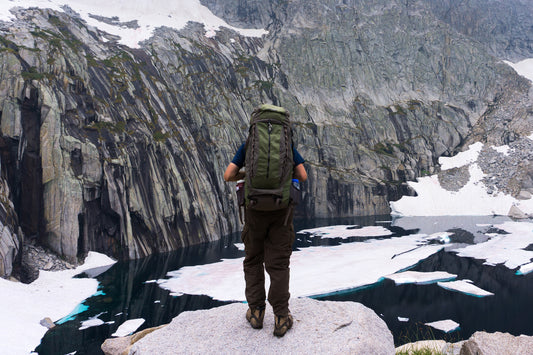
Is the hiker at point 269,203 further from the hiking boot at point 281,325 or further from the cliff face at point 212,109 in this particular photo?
the cliff face at point 212,109

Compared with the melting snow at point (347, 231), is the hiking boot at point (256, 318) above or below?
above

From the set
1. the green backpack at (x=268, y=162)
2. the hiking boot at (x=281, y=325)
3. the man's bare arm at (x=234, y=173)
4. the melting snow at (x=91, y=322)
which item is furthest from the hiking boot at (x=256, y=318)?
the melting snow at (x=91, y=322)

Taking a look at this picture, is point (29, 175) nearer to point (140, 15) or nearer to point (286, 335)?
point (286, 335)

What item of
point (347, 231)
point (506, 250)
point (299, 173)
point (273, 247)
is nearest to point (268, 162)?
point (299, 173)

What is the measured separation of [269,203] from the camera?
234 inches

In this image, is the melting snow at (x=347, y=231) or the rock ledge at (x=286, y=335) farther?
the melting snow at (x=347, y=231)

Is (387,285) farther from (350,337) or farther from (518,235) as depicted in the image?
(518,235)

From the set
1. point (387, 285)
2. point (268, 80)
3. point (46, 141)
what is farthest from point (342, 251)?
point (268, 80)

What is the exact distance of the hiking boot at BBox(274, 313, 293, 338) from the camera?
623cm

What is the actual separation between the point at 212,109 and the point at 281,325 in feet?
197

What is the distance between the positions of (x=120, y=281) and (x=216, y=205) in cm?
2410

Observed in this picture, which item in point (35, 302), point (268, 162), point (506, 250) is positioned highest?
point (268, 162)

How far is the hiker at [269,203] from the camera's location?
5961 mm

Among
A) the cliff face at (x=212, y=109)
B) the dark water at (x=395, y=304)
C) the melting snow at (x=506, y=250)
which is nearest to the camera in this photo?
the dark water at (x=395, y=304)
